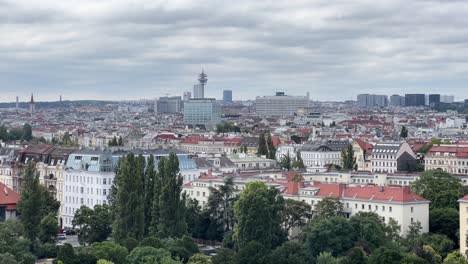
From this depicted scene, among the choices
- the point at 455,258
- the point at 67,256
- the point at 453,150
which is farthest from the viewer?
the point at 453,150

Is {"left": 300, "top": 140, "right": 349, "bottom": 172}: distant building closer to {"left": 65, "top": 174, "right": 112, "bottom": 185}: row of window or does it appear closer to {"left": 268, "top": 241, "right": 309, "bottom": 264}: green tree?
{"left": 65, "top": 174, "right": 112, "bottom": 185}: row of window

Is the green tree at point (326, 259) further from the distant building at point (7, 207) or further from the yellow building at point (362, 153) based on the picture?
the yellow building at point (362, 153)

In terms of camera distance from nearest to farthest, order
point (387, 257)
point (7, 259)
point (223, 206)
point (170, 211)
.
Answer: point (387, 257)
point (7, 259)
point (170, 211)
point (223, 206)

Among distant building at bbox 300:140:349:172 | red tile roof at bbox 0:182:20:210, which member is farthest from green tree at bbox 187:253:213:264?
distant building at bbox 300:140:349:172

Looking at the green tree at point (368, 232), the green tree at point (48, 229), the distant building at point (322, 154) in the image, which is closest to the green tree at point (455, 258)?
the green tree at point (368, 232)

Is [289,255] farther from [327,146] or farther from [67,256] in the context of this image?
[327,146]

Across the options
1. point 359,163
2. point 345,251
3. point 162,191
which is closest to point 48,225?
point 162,191

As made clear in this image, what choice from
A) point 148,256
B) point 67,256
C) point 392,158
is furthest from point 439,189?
point 392,158
